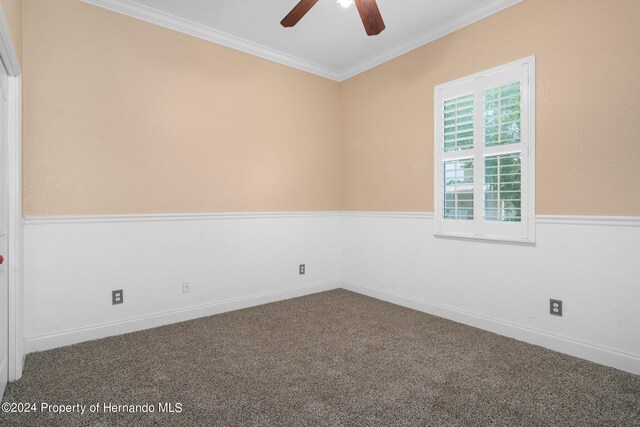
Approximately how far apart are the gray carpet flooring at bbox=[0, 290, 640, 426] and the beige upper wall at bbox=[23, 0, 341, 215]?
1.10 m

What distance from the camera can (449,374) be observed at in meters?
1.95

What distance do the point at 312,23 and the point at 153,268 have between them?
8.12ft

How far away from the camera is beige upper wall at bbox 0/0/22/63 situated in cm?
170

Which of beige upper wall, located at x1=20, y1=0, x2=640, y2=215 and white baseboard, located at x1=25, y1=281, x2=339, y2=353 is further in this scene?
white baseboard, located at x1=25, y1=281, x2=339, y2=353

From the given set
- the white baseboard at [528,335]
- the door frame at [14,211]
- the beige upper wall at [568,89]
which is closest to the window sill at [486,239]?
the beige upper wall at [568,89]

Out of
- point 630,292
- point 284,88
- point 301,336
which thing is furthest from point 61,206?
point 630,292

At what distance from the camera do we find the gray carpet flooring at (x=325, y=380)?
5.12ft

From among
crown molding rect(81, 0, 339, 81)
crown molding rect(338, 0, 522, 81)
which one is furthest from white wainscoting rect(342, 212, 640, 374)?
crown molding rect(81, 0, 339, 81)

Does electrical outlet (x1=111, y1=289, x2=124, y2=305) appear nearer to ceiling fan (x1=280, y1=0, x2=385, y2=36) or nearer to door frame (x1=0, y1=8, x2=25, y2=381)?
door frame (x1=0, y1=8, x2=25, y2=381)

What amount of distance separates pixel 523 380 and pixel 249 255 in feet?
7.86

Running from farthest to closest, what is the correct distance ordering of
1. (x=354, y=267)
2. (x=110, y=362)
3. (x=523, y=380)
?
(x=354, y=267) → (x=110, y=362) → (x=523, y=380)

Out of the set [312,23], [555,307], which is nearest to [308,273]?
[555,307]

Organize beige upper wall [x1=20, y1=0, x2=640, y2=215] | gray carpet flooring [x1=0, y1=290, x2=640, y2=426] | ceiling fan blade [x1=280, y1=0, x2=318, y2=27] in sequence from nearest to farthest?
gray carpet flooring [x1=0, y1=290, x2=640, y2=426], ceiling fan blade [x1=280, y1=0, x2=318, y2=27], beige upper wall [x1=20, y1=0, x2=640, y2=215]

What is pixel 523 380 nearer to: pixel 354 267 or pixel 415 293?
pixel 415 293
